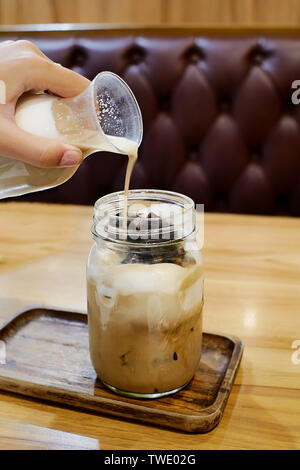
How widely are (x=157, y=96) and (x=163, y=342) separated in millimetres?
1266

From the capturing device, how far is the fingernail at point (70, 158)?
65 centimetres

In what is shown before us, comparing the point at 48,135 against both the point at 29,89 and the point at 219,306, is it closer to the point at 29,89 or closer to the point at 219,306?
the point at 29,89

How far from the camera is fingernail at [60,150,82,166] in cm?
65

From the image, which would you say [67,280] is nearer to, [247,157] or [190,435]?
[190,435]

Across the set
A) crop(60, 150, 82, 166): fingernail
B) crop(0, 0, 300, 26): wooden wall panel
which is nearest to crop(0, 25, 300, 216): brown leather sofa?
crop(0, 0, 300, 26): wooden wall panel

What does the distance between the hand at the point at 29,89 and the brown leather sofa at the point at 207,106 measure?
104cm

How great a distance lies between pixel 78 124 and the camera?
0.68 meters

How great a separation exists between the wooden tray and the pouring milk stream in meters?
0.24

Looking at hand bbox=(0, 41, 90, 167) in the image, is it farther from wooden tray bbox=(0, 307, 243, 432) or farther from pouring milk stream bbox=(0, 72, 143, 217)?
wooden tray bbox=(0, 307, 243, 432)

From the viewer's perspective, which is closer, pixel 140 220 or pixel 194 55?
pixel 140 220

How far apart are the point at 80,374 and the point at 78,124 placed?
1.17 feet

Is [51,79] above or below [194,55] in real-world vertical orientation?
above

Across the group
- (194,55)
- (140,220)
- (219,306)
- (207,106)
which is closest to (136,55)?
(194,55)

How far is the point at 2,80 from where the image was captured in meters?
0.68
